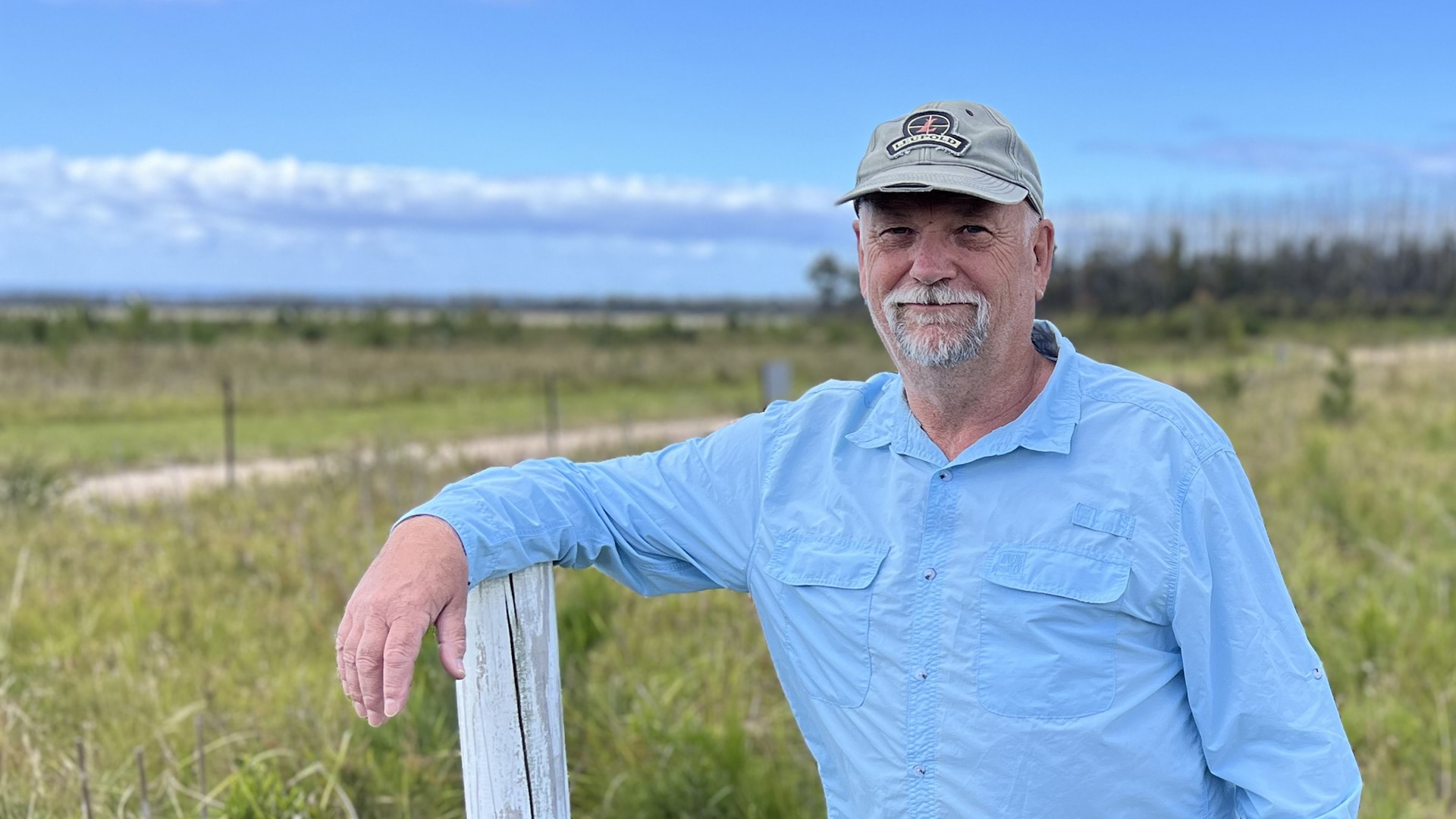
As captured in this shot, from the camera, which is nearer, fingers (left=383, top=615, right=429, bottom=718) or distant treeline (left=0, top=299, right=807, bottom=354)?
fingers (left=383, top=615, right=429, bottom=718)

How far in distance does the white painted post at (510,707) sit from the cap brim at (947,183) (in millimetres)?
860

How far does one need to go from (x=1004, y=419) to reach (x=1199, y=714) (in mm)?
558

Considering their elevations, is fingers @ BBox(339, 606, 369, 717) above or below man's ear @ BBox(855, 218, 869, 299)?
below

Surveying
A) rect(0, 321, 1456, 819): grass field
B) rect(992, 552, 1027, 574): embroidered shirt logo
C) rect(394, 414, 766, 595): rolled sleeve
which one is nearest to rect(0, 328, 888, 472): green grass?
rect(0, 321, 1456, 819): grass field

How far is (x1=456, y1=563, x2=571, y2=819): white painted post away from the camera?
1.69 m

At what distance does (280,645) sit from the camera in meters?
4.57

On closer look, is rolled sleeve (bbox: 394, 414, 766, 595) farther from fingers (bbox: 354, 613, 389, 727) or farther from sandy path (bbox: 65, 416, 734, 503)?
sandy path (bbox: 65, 416, 734, 503)

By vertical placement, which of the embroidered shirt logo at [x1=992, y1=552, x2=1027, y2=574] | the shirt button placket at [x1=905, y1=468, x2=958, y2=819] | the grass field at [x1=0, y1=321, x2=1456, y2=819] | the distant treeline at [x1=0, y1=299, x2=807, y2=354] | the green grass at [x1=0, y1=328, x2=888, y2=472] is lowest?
the green grass at [x1=0, y1=328, x2=888, y2=472]

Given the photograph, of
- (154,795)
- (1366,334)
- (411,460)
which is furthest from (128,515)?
(1366,334)

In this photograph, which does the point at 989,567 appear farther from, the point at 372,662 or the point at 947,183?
the point at 372,662

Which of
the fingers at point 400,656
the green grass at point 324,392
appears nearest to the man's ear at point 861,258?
the fingers at point 400,656

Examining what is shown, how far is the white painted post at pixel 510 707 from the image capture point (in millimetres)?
1687

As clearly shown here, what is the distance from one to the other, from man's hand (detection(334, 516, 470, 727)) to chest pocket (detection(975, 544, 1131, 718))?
0.81 meters

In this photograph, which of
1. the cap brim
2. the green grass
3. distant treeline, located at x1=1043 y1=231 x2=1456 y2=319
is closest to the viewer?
the cap brim
